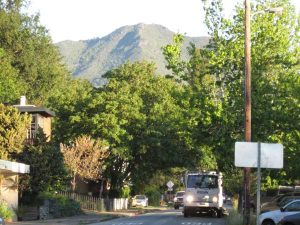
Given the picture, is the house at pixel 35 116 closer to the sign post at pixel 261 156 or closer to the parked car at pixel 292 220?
the parked car at pixel 292 220

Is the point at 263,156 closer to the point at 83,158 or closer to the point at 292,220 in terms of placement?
the point at 292,220

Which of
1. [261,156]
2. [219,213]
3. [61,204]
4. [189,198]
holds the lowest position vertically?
[219,213]

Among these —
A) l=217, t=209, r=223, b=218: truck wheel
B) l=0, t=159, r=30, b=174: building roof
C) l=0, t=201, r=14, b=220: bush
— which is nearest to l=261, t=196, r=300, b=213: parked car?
l=217, t=209, r=223, b=218: truck wheel

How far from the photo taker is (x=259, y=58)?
32.9 m

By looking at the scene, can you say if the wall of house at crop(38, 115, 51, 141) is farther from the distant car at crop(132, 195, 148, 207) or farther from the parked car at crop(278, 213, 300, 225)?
the parked car at crop(278, 213, 300, 225)

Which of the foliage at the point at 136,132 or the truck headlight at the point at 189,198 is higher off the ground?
the foliage at the point at 136,132

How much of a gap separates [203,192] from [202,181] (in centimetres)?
71

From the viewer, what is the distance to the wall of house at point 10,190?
33094 millimetres

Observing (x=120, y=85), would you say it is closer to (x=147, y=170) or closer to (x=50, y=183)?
(x=147, y=170)

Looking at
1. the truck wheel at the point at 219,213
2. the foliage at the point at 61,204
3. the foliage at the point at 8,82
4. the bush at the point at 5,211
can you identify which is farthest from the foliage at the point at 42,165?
the foliage at the point at 8,82

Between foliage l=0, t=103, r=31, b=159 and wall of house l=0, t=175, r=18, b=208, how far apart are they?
2.64 m

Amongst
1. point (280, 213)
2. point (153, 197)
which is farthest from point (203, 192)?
point (153, 197)

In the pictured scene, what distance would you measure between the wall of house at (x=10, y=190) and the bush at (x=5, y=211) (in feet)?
3.26

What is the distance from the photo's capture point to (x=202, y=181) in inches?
1511
